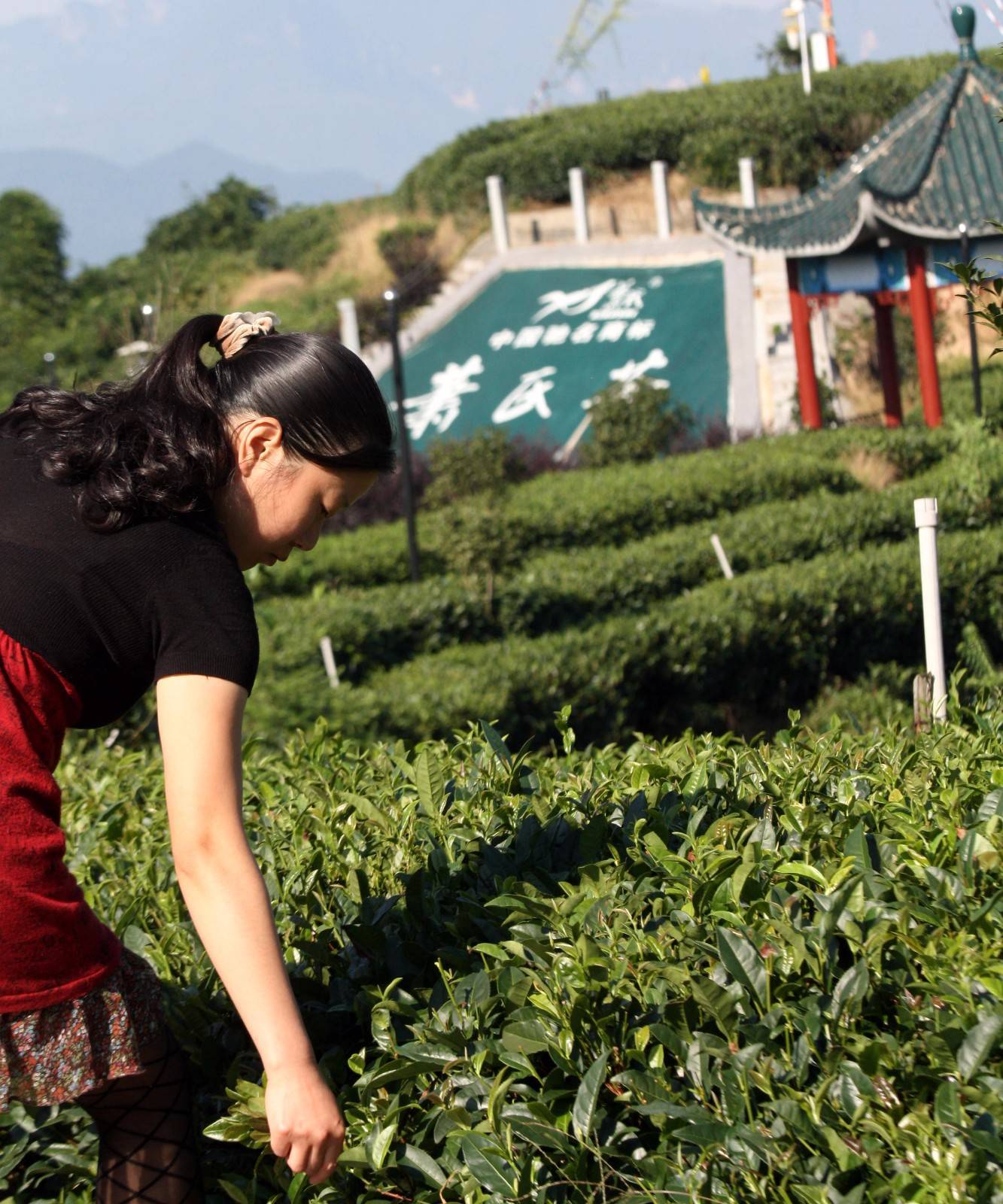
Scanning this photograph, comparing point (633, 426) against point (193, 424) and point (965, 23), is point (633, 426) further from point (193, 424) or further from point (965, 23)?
point (193, 424)

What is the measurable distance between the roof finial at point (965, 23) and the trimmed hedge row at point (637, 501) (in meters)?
3.89

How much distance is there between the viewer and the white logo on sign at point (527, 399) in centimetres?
1755

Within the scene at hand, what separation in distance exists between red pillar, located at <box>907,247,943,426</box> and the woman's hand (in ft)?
40.4

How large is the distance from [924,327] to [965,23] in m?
2.87

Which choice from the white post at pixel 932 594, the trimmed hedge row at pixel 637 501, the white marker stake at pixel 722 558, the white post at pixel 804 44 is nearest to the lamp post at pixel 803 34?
the white post at pixel 804 44

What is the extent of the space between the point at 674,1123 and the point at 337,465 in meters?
0.89

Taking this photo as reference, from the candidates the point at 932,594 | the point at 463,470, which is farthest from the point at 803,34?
the point at 932,594

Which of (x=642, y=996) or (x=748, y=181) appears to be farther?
(x=748, y=181)

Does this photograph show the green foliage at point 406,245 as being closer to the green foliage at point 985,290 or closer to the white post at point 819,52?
the white post at point 819,52

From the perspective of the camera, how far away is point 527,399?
17.8 metres

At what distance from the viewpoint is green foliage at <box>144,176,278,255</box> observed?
31.5 metres

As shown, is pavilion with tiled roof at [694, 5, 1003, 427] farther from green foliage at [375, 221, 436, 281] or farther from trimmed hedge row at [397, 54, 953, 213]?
green foliage at [375, 221, 436, 281]

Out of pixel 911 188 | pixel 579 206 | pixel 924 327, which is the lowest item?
pixel 924 327

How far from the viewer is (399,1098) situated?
5.84 ft
